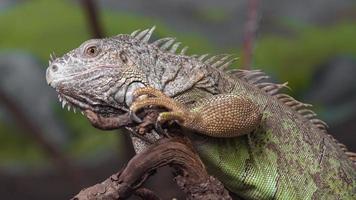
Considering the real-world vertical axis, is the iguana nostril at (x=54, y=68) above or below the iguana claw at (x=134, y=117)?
above

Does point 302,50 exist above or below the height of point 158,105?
below

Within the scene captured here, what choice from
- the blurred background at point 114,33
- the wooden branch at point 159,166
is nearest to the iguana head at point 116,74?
the wooden branch at point 159,166

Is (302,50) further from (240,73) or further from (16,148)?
(240,73)

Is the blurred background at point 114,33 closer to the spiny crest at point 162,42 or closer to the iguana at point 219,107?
the iguana at point 219,107

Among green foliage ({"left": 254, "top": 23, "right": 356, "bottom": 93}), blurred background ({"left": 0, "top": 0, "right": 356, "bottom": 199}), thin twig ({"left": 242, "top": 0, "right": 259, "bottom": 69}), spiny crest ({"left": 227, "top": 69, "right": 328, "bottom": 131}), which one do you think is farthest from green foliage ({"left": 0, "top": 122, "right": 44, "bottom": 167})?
spiny crest ({"left": 227, "top": 69, "right": 328, "bottom": 131})

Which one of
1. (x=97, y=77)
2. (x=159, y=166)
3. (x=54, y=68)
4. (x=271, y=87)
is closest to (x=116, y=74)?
(x=97, y=77)

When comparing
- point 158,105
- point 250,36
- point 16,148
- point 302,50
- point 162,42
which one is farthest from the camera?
point 302,50

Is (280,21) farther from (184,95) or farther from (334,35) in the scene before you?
(184,95)
